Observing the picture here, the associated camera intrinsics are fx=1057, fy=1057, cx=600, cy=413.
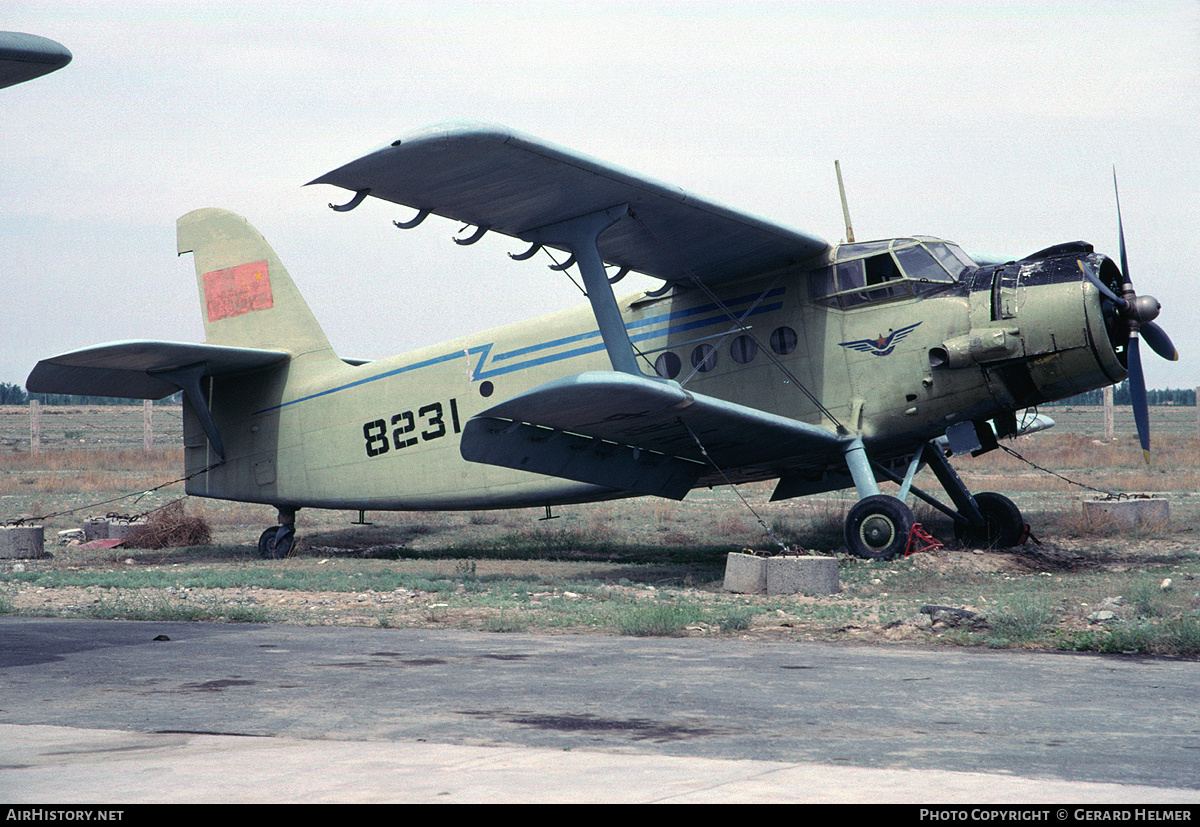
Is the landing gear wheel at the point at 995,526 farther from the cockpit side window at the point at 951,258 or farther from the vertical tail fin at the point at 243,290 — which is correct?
the vertical tail fin at the point at 243,290

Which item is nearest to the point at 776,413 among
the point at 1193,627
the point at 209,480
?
the point at 1193,627

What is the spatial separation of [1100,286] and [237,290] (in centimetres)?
1333

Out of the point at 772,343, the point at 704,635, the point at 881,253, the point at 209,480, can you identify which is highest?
the point at 881,253

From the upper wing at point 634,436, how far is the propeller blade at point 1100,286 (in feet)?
10.7

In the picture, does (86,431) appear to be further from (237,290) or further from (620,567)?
(620,567)

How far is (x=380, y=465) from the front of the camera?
16172 millimetres

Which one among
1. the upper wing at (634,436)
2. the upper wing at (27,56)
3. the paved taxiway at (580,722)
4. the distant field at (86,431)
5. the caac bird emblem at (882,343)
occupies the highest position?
the distant field at (86,431)

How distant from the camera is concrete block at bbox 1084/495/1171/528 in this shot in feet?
54.4

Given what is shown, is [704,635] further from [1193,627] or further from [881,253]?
[881,253]

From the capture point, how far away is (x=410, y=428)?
15883 millimetres

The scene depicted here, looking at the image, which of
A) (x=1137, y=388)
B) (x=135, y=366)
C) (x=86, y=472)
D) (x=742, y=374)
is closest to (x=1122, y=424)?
(x=86, y=472)

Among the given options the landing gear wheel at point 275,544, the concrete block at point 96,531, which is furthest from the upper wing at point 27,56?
the concrete block at point 96,531

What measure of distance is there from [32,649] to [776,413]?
27.7ft

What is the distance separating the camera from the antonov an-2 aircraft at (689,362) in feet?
36.3
